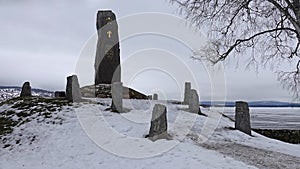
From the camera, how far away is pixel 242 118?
1378 centimetres

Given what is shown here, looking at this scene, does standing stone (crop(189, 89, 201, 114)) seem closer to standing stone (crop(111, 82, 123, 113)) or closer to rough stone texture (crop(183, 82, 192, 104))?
rough stone texture (crop(183, 82, 192, 104))

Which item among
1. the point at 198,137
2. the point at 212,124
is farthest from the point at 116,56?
the point at 198,137

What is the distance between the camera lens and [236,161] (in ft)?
26.8

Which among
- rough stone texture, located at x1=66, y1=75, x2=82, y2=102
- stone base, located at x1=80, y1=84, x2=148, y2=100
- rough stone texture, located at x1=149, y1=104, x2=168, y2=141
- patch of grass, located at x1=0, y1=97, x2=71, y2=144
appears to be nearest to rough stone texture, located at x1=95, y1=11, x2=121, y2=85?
stone base, located at x1=80, y1=84, x2=148, y2=100

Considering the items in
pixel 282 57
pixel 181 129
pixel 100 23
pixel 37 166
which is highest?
pixel 100 23

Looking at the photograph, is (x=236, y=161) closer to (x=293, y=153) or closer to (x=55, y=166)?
(x=293, y=153)

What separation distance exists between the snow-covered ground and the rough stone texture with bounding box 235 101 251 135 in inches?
24.9

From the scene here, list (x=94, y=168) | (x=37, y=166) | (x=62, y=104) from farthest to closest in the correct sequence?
(x=62, y=104), (x=37, y=166), (x=94, y=168)

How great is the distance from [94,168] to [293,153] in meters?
6.74

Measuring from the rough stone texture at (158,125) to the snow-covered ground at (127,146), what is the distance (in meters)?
0.33

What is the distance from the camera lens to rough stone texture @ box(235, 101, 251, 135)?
44.8ft

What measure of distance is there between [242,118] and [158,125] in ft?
17.6

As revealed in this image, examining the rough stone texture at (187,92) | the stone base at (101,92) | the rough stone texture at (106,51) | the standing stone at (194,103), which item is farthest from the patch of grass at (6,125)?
the rough stone texture at (187,92)

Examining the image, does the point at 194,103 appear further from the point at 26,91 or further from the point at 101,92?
the point at 26,91
